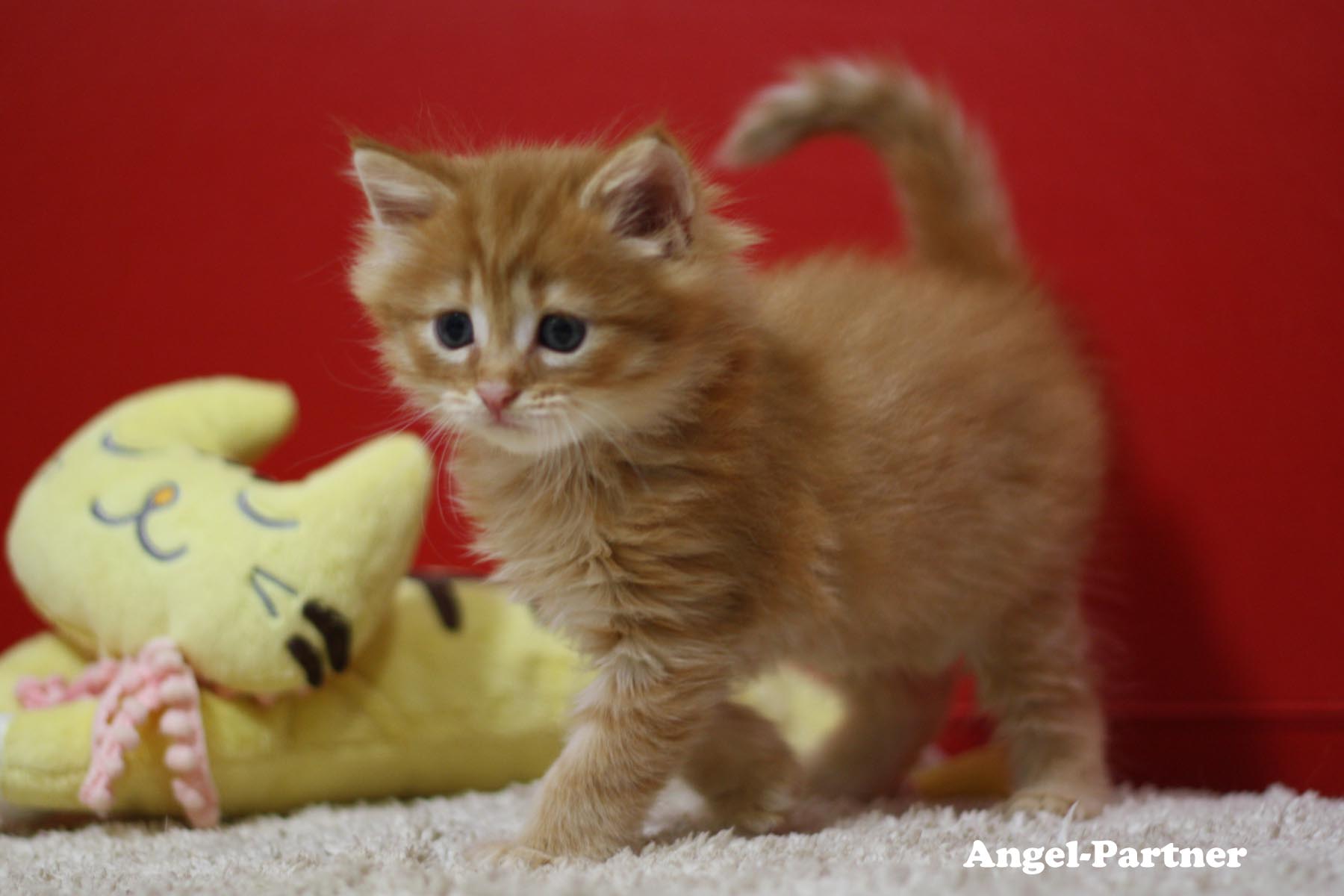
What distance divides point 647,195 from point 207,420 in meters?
0.92

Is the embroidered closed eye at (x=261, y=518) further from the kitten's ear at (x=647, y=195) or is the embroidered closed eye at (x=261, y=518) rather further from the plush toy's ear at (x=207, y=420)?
the kitten's ear at (x=647, y=195)

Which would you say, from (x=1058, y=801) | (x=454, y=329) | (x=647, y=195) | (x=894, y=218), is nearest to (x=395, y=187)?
(x=454, y=329)

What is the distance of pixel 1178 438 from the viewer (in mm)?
1903

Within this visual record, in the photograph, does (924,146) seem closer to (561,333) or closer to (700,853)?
(561,333)

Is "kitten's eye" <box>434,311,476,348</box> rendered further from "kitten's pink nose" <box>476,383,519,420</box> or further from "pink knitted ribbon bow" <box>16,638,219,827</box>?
"pink knitted ribbon bow" <box>16,638,219,827</box>

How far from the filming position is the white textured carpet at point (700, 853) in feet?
3.58

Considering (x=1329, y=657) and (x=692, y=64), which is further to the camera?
(x=692, y=64)

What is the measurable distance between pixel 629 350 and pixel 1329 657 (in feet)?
4.24

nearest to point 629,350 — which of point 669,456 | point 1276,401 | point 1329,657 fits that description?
point 669,456

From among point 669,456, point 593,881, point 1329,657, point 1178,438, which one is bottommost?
point 1329,657

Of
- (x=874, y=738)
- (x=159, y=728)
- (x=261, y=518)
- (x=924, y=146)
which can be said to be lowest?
(x=874, y=738)

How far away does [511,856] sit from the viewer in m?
1.26

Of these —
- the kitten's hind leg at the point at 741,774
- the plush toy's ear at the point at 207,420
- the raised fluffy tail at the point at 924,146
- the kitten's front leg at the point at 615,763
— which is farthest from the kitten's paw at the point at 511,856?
the raised fluffy tail at the point at 924,146

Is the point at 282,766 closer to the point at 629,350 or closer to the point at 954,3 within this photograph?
the point at 629,350
